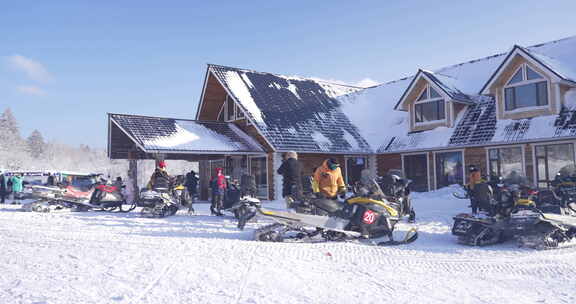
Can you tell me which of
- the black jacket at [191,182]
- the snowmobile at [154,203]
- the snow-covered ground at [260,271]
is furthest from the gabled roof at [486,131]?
the snowmobile at [154,203]

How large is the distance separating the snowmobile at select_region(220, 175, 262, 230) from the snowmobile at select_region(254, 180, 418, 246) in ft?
2.71

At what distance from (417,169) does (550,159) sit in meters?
5.56

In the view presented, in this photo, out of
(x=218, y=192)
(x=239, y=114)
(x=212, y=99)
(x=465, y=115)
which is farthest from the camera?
(x=212, y=99)

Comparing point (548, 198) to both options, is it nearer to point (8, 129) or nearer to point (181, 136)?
point (181, 136)

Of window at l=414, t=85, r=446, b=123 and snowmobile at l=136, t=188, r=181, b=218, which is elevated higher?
window at l=414, t=85, r=446, b=123

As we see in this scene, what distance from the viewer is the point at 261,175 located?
68.1ft

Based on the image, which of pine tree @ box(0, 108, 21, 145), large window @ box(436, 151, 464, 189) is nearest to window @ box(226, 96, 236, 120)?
large window @ box(436, 151, 464, 189)

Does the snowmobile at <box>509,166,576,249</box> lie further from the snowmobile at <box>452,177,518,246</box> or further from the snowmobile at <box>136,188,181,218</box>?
the snowmobile at <box>136,188,181,218</box>

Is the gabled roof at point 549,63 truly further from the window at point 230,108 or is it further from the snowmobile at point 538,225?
the window at point 230,108

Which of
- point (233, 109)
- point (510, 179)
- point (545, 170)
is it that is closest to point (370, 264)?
point (510, 179)

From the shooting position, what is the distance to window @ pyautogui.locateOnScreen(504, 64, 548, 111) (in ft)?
54.9

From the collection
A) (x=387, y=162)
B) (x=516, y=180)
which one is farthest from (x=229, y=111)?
(x=516, y=180)

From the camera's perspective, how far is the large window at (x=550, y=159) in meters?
15.7

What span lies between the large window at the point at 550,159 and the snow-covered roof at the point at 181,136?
35.1 ft
